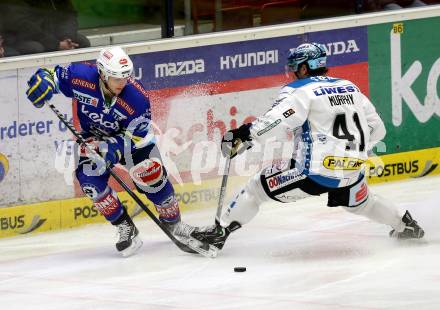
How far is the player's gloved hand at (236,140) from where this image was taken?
7.22 meters

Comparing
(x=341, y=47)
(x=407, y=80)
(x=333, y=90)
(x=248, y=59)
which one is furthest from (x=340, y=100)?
(x=407, y=80)

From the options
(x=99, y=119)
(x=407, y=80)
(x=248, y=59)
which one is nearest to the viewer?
(x=99, y=119)

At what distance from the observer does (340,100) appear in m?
7.28

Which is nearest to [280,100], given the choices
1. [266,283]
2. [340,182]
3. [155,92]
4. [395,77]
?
[340,182]

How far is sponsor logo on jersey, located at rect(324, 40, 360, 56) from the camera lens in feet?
31.8

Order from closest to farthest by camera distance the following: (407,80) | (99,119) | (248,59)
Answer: (99,119) < (248,59) < (407,80)

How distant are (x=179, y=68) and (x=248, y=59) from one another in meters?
0.60

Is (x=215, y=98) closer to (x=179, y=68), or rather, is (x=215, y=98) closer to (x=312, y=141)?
(x=179, y=68)

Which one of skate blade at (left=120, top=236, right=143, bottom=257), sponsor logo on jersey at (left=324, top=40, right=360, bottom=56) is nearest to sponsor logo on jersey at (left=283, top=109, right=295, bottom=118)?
skate blade at (left=120, top=236, right=143, bottom=257)

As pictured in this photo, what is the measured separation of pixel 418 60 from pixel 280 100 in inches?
123

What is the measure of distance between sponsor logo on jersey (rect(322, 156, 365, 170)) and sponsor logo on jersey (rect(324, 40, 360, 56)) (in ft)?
8.05

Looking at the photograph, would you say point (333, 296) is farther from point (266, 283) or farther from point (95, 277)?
point (95, 277)

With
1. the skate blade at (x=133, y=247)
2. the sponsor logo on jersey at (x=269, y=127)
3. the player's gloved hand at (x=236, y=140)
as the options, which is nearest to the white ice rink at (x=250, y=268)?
the skate blade at (x=133, y=247)

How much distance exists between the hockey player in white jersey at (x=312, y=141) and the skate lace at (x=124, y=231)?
1.51 ft
